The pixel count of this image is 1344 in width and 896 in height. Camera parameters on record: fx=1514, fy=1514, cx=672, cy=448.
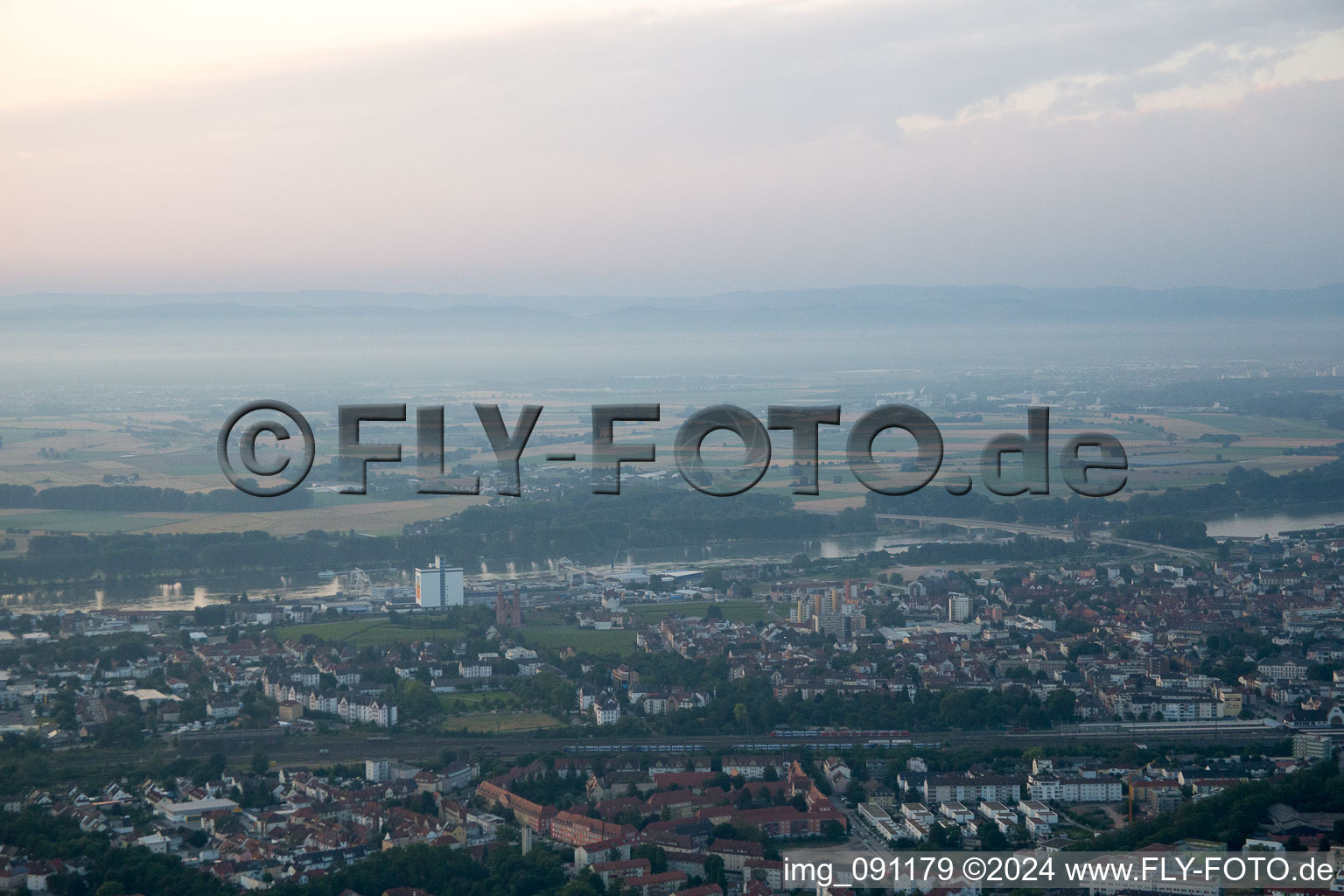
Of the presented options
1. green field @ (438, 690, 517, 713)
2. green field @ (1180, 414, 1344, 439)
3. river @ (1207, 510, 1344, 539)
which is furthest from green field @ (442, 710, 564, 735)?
green field @ (1180, 414, 1344, 439)

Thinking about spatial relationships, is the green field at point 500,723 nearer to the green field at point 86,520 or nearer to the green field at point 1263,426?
the green field at point 86,520

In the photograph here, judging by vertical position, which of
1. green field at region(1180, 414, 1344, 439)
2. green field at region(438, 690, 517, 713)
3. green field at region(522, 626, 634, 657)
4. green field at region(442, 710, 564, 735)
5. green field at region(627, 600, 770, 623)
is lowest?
green field at region(442, 710, 564, 735)

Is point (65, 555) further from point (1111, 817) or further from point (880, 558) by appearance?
point (1111, 817)

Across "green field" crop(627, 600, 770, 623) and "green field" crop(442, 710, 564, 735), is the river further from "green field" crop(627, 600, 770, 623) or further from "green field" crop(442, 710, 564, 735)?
"green field" crop(442, 710, 564, 735)

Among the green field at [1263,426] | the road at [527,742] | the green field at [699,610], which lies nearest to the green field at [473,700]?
the road at [527,742]

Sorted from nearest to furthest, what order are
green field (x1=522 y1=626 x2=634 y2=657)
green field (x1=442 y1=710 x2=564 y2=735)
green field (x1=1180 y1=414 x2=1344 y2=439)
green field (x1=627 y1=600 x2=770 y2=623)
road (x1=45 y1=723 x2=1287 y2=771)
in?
road (x1=45 y1=723 x2=1287 y2=771) → green field (x1=442 y1=710 x2=564 y2=735) → green field (x1=522 y1=626 x2=634 y2=657) → green field (x1=627 y1=600 x2=770 y2=623) → green field (x1=1180 y1=414 x2=1344 y2=439)

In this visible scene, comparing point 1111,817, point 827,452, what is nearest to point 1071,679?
point 1111,817
